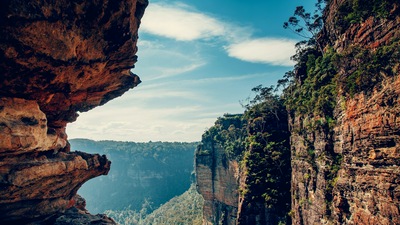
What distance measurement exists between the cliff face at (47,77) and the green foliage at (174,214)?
255 ft

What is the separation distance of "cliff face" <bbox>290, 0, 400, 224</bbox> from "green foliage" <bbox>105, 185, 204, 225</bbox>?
7197 centimetres

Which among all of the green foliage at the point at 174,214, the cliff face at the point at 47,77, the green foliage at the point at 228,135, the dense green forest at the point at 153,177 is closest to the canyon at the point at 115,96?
the cliff face at the point at 47,77

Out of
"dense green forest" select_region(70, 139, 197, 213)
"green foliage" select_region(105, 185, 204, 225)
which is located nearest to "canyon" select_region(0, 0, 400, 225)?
"green foliage" select_region(105, 185, 204, 225)

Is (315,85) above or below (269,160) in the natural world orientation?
above

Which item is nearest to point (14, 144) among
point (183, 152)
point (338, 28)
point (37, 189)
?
point (37, 189)

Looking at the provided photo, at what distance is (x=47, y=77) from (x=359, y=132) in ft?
65.2

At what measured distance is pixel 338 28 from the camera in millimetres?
25594

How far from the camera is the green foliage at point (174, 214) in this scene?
103375 millimetres

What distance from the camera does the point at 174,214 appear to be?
11500 cm

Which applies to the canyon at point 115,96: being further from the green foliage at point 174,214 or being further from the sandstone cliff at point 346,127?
the green foliage at point 174,214

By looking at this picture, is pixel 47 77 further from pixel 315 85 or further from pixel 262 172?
pixel 262 172

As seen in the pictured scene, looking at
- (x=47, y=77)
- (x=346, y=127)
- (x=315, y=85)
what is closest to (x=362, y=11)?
(x=346, y=127)

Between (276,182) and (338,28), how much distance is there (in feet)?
75.3

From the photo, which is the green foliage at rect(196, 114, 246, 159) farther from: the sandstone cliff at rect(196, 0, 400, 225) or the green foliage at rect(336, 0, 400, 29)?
the green foliage at rect(336, 0, 400, 29)
